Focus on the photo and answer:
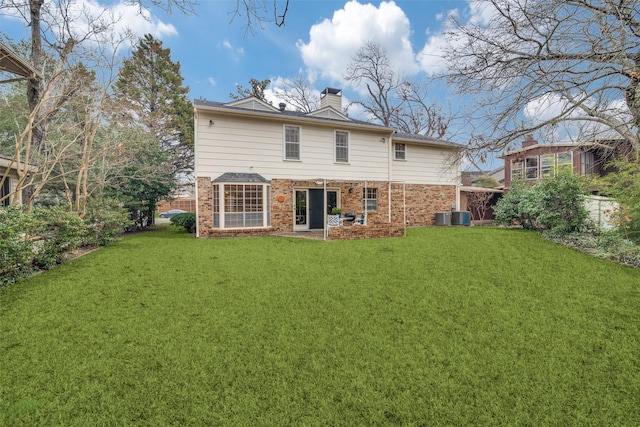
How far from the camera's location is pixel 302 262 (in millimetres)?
6953

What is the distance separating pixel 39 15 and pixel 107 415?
12862 millimetres

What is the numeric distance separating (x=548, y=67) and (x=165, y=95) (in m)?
23.5

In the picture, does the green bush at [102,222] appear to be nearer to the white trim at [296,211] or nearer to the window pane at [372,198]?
the white trim at [296,211]

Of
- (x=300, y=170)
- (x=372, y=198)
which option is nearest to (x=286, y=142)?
(x=300, y=170)

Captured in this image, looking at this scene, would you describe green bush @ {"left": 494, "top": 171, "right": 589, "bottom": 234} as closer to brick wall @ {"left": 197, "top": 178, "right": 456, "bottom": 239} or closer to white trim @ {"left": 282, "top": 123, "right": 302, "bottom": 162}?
brick wall @ {"left": 197, "top": 178, "right": 456, "bottom": 239}

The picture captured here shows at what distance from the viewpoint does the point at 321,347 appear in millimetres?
3188

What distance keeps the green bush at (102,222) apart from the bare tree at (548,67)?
11268 mm

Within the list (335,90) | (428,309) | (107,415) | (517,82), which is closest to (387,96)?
(335,90)

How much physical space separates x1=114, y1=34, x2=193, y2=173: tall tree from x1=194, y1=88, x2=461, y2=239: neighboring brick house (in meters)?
10.3

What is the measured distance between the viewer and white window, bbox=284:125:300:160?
12.9 metres

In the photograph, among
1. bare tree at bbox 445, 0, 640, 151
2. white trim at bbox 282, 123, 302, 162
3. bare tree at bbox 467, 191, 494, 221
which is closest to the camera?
bare tree at bbox 445, 0, 640, 151

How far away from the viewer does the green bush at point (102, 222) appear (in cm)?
916

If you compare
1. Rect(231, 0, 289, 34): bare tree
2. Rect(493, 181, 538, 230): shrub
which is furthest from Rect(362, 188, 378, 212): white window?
Rect(231, 0, 289, 34): bare tree

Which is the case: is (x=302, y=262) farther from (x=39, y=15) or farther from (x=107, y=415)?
(x=39, y=15)
